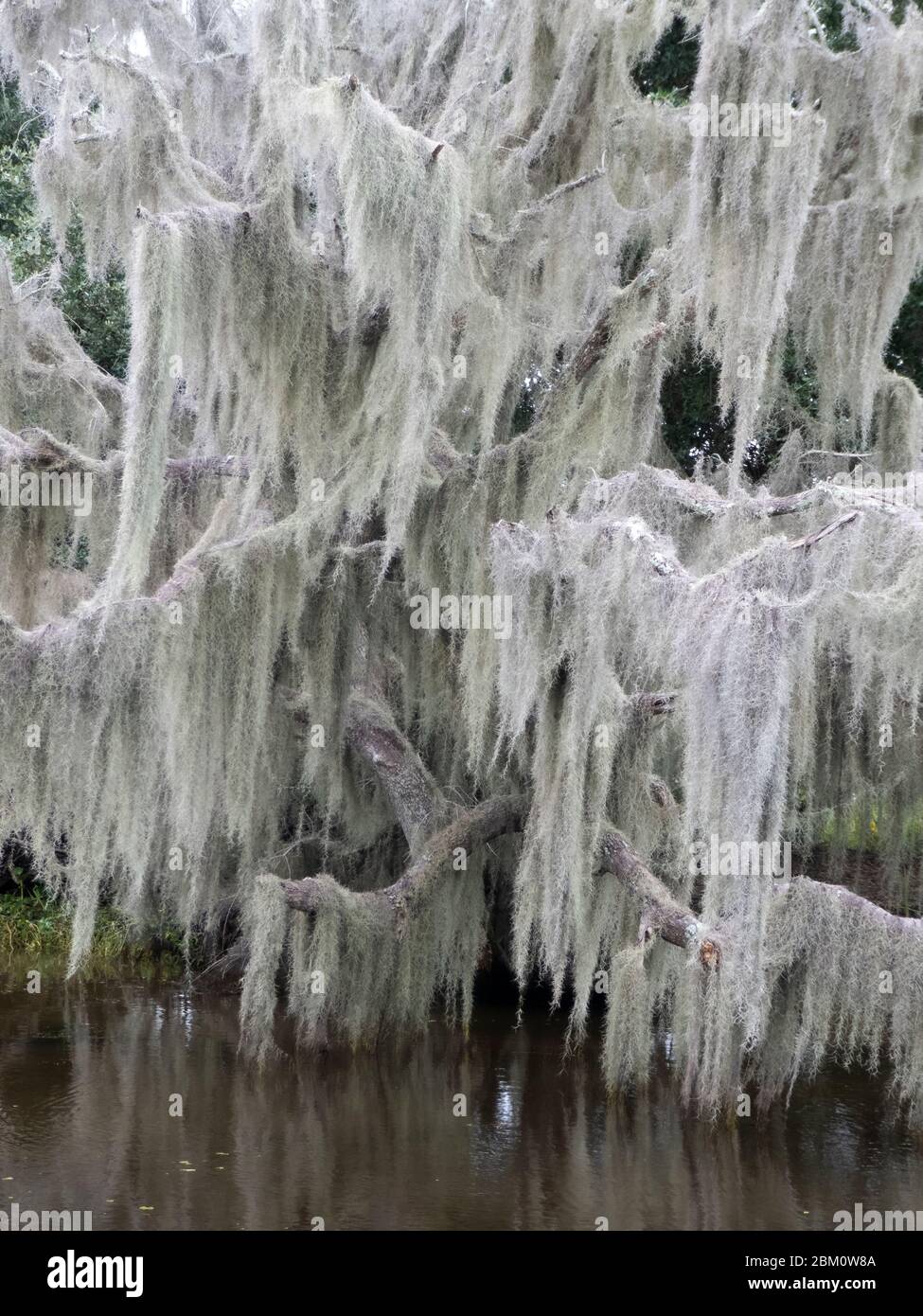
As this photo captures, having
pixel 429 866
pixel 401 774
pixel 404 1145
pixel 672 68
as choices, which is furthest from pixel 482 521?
pixel 672 68

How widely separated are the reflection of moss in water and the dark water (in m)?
2.17

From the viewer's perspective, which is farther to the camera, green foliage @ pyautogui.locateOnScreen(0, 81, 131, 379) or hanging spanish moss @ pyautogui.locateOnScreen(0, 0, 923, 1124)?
green foliage @ pyautogui.locateOnScreen(0, 81, 131, 379)

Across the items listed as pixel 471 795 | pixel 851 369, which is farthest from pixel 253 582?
pixel 851 369

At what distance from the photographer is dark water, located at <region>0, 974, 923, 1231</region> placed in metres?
5.71

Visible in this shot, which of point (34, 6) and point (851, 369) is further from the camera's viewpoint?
point (34, 6)

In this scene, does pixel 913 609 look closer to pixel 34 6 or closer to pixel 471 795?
pixel 471 795

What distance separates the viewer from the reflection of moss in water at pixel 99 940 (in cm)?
1095

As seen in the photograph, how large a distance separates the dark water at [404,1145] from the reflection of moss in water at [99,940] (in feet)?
7.13

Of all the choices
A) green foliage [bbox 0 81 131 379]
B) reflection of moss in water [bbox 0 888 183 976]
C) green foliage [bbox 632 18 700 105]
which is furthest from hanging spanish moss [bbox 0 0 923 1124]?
green foliage [bbox 0 81 131 379]

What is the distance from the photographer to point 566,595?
239 inches

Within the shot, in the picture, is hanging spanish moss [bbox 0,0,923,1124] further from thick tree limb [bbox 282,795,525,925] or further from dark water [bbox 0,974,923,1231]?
dark water [bbox 0,974,923,1231]

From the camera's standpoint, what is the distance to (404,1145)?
21.8ft

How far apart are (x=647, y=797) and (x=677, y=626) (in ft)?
8.74

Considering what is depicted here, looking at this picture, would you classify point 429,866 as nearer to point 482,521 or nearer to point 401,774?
point 401,774
